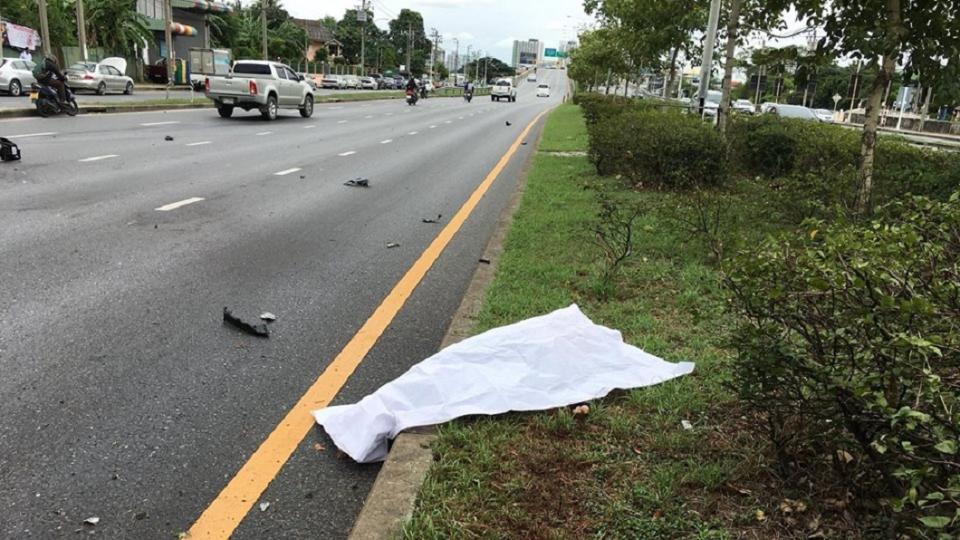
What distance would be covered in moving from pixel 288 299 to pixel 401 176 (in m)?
7.28

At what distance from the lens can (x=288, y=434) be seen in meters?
3.29

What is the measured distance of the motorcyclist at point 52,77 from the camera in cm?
1838

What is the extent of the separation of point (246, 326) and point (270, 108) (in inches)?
802

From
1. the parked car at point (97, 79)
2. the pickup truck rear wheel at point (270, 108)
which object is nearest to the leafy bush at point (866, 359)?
the pickup truck rear wheel at point (270, 108)

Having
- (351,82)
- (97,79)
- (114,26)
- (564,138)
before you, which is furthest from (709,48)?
(351,82)

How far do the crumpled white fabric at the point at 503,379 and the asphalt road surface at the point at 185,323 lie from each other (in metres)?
0.18

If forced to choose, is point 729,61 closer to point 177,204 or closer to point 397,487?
point 177,204

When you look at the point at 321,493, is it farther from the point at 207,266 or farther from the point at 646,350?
the point at 207,266

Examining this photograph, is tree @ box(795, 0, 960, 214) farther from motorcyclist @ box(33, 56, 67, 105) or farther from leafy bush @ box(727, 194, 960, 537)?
motorcyclist @ box(33, 56, 67, 105)

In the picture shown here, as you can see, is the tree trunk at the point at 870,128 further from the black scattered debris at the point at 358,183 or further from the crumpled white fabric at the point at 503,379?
the black scattered debris at the point at 358,183

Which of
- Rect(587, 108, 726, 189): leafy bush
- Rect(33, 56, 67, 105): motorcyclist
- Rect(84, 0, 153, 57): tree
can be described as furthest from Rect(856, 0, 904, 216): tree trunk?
Rect(84, 0, 153, 57): tree

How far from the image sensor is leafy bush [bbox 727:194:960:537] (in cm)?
194

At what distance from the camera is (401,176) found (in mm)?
12258

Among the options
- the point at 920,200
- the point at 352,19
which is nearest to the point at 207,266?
the point at 920,200
